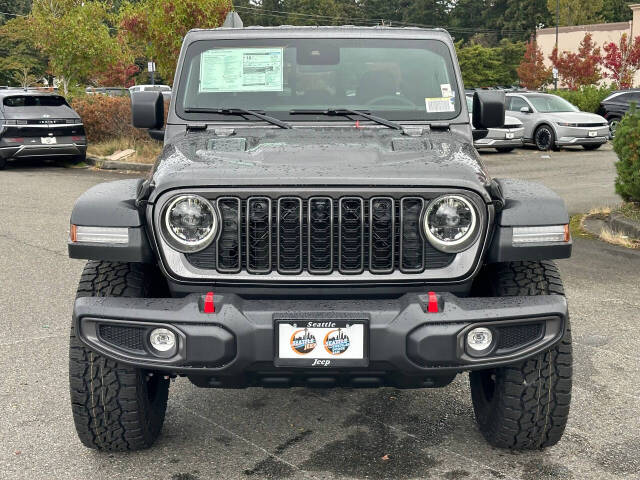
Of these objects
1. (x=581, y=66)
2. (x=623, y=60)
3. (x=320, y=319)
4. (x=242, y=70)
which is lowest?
(x=320, y=319)

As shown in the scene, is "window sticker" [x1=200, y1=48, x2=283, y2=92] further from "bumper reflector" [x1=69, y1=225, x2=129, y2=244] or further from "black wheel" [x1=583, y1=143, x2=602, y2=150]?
"black wheel" [x1=583, y1=143, x2=602, y2=150]

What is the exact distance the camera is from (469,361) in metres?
3.37

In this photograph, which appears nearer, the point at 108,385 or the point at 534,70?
the point at 108,385

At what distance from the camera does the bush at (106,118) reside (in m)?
20.0

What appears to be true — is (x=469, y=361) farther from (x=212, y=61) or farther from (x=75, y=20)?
(x=75, y=20)

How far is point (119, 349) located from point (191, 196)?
68 centimetres

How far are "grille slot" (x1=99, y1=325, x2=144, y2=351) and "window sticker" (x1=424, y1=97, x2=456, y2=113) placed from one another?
218 cm

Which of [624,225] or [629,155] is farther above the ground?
[629,155]

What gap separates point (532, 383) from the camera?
3689 mm

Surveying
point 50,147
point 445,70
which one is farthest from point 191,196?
point 50,147

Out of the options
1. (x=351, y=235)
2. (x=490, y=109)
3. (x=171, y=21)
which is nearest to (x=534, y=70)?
(x=171, y=21)

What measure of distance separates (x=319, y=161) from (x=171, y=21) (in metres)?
16.2

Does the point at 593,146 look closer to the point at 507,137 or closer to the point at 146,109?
the point at 507,137

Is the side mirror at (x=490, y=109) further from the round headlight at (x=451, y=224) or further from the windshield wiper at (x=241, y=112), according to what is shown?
the round headlight at (x=451, y=224)
